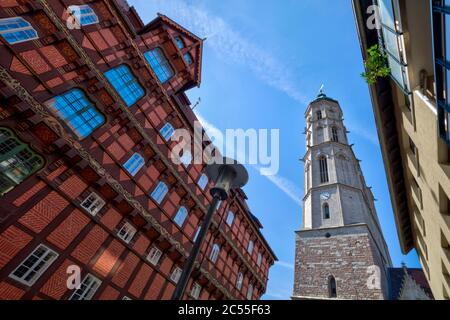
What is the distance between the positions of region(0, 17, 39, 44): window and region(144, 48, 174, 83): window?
7113mm

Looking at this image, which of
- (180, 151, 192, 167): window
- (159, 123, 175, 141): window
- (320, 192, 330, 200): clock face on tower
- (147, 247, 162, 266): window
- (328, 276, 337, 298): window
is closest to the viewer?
(147, 247, 162, 266): window

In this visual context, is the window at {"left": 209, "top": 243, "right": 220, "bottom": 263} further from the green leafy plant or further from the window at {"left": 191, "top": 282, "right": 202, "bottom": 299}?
the green leafy plant

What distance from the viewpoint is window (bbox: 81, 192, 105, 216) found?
37.4 ft

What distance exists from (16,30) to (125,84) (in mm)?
5247

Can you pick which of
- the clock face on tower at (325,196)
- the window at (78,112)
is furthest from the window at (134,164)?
the clock face on tower at (325,196)

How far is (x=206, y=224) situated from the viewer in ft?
13.9

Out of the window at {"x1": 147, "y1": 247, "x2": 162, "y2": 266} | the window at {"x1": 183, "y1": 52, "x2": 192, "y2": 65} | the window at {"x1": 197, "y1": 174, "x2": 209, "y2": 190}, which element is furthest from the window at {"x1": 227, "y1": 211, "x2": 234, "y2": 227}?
the window at {"x1": 183, "y1": 52, "x2": 192, "y2": 65}

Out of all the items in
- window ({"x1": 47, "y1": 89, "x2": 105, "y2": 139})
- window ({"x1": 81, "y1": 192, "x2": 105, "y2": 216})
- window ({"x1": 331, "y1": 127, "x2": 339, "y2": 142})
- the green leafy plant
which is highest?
window ({"x1": 331, "y1": 127, "x2": 339, "y2": 142})

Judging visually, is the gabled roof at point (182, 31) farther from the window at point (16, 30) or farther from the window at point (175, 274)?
the window at point (175, 274)

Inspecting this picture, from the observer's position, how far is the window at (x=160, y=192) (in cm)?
1470

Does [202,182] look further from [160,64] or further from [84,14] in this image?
[84,14]

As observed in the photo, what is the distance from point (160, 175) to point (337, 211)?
16.7 meters

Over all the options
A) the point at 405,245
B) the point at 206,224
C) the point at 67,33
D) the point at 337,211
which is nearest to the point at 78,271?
the point at 206,224
